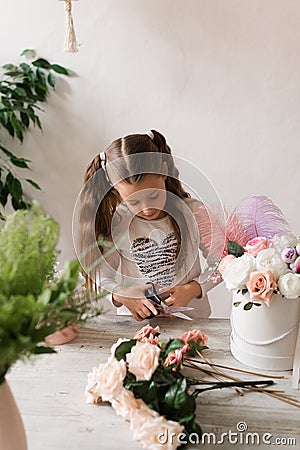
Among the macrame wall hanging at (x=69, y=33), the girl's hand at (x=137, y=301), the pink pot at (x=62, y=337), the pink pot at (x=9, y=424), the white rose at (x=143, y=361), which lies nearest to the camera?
the pink pot at (x=9, y=424)

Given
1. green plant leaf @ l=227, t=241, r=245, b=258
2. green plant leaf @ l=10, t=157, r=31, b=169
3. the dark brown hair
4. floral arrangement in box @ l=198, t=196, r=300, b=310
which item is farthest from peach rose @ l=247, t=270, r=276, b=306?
green plant leaf @ l=10, t=157, r=31, b=169

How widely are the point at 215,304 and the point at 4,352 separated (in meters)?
1.94

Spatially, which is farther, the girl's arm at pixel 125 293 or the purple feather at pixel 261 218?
the girl's arm at pixel 125 293

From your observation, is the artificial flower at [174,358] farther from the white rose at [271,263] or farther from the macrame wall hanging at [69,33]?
the macrame wall hanging at [69,33]

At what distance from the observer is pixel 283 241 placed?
1242mm

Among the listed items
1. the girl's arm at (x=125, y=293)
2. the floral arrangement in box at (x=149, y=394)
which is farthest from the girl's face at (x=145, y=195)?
the floral arrangement in box at (x=149, y=394)

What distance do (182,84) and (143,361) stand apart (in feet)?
5.15

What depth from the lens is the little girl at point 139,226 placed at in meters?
1.48

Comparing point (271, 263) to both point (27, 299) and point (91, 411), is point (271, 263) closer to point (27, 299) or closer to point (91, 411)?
point (91, 411)

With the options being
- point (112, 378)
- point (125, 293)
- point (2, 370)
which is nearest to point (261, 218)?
point (125, 293)

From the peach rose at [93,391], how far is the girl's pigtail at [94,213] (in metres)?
0.38

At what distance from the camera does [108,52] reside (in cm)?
235

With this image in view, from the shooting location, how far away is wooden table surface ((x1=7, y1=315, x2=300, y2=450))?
102 cm

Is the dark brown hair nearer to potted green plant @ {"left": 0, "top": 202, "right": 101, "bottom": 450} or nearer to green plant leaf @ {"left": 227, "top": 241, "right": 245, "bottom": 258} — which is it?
green plant leaf @ {"left": 227, "top": 241, "right": 245, "bottom": 258}
